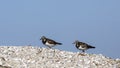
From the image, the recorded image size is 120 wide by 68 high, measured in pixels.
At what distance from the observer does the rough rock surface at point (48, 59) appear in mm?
22656

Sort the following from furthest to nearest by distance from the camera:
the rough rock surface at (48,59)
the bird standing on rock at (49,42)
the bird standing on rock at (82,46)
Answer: the bird standing on rock at (49,42) < the bird standing on rock at (82,46) < the rough rock surface at (48,59)

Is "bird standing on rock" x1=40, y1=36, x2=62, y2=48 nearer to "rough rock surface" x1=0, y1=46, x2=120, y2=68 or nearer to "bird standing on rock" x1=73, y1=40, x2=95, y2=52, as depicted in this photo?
"rough rock surface" x1=0, y1=46, x2=120, y2=68

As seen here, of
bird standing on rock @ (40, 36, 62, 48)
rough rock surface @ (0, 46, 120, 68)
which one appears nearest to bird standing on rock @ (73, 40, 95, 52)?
rough rock surface @ (0, 46, 120, 68)

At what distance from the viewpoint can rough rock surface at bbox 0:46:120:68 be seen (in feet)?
74.3

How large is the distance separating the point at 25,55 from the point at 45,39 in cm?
357

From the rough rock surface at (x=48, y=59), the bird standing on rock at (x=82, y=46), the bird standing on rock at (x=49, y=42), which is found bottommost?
the rough rock surface at (x=48, y=59)

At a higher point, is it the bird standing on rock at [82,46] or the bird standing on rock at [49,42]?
the bird standing on rock at [49,42]

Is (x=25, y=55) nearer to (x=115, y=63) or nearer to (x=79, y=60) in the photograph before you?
(x=79, y=60)

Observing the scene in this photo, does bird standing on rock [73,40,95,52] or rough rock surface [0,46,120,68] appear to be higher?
bird standing on rock [73,40,95,52]

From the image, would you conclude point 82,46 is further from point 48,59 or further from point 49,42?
point 48,59

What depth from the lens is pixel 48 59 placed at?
24688 millimetres

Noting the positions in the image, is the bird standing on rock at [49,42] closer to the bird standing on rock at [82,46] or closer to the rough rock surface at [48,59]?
the rough rock surface at [48,59]

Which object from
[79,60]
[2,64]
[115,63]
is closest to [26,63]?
[2,64]

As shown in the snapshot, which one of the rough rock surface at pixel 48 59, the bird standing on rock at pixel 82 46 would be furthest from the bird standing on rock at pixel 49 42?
the bird standing on rock at pixel 82 46
